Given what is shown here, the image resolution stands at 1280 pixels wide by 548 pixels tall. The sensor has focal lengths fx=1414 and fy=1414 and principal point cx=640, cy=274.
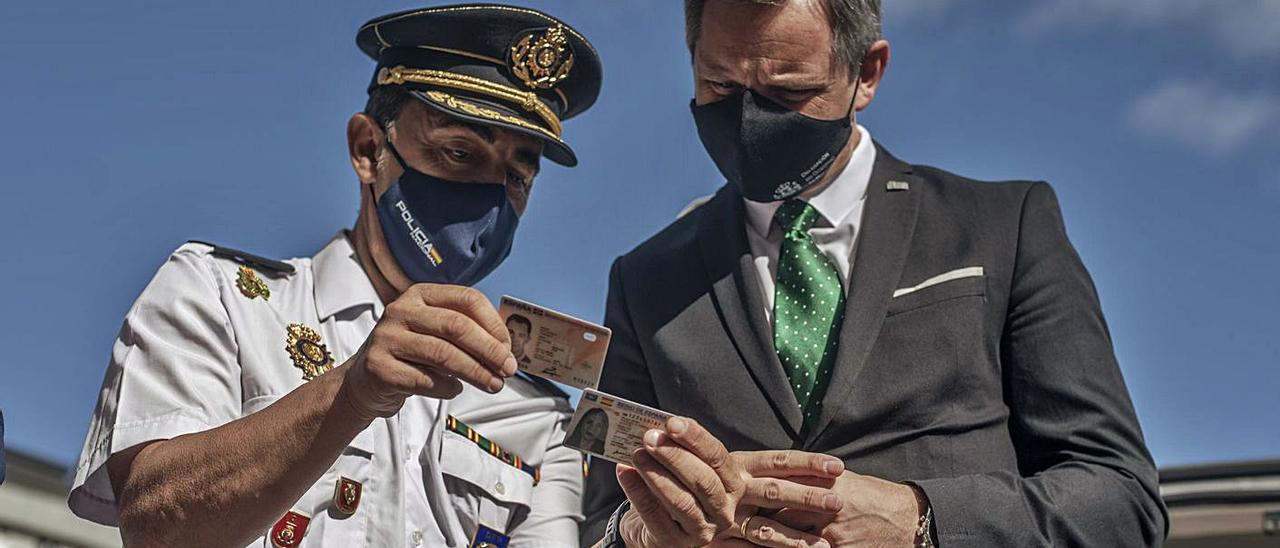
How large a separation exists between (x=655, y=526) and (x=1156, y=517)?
133 centimetres

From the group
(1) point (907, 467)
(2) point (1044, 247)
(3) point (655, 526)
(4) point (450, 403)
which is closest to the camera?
(3) point (655, 526)

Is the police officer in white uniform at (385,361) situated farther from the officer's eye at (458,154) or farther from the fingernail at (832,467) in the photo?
the fingernail at (832,467)

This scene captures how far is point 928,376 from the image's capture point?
3762 millimetres

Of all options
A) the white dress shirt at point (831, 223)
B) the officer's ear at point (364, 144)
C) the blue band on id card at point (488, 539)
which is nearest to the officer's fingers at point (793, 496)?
the white dress shirt at point (831, 223)

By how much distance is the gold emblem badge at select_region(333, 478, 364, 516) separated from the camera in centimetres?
390

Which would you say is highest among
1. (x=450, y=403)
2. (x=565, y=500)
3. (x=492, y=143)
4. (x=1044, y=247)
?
(x=492, y=143)

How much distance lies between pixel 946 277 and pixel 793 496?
909 mm

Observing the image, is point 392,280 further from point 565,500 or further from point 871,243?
point 871,243

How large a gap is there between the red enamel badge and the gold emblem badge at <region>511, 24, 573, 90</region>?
1.64 m

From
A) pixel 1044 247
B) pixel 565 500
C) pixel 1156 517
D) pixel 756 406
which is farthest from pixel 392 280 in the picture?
pixel 1156 517

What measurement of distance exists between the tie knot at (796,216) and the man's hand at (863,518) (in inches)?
35.6

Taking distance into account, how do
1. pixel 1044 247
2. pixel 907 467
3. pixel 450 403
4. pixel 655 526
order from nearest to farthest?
pixel 655 526
pixel 907 467
pixel 1044 247
pixel 450 403

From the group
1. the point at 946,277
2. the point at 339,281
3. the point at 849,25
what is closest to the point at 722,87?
Result: the point at 849,25

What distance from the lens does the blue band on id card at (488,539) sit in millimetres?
4191
